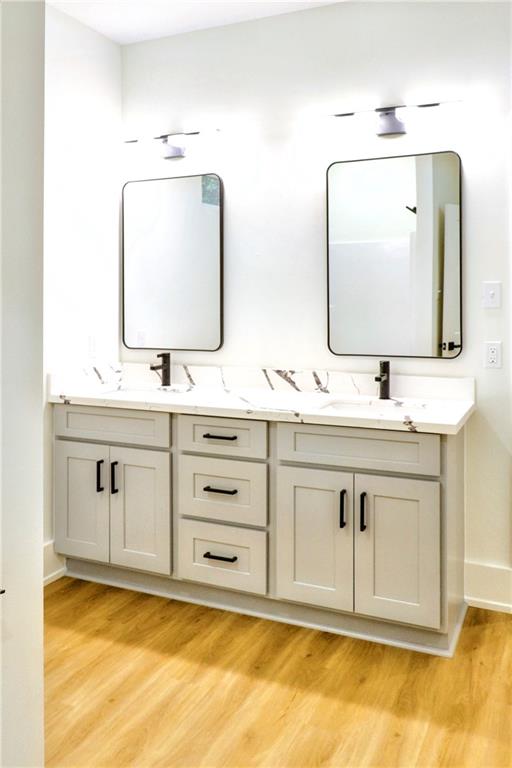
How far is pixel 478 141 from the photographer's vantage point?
110 inches

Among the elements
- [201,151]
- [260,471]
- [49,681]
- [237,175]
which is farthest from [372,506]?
[201,151]

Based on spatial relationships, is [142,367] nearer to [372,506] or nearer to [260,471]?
[260,471]

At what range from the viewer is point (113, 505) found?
3.01 m

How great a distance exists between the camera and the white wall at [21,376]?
1211 mm

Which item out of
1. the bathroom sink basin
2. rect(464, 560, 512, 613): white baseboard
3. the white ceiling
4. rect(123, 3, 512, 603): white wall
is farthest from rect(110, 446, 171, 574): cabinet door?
the white ceiling

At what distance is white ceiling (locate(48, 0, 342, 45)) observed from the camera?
305 centimetres

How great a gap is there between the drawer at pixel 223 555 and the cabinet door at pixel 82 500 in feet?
1.39

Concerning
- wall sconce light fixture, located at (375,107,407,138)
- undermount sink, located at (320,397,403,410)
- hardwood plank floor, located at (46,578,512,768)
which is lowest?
hardwood plank floor, located at (46,578,512,768)

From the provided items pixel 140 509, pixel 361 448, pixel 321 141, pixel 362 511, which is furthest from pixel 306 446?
pixel 321 141

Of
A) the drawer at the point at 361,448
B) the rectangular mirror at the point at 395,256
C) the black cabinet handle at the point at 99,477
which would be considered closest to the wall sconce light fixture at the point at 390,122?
the rectangular mirror at the point at 395,256

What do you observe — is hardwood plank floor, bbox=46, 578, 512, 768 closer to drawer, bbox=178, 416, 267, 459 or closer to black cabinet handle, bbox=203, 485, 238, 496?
black cabinet handle, bbox=203, 485, 238, 496

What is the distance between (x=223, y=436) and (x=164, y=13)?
205cm

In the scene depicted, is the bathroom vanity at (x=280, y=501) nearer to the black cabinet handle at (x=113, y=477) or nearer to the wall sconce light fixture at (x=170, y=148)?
the black cabinet handle at (x=113, y=477)

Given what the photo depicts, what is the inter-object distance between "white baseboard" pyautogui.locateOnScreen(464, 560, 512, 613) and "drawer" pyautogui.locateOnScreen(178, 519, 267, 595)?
36.3 inches
